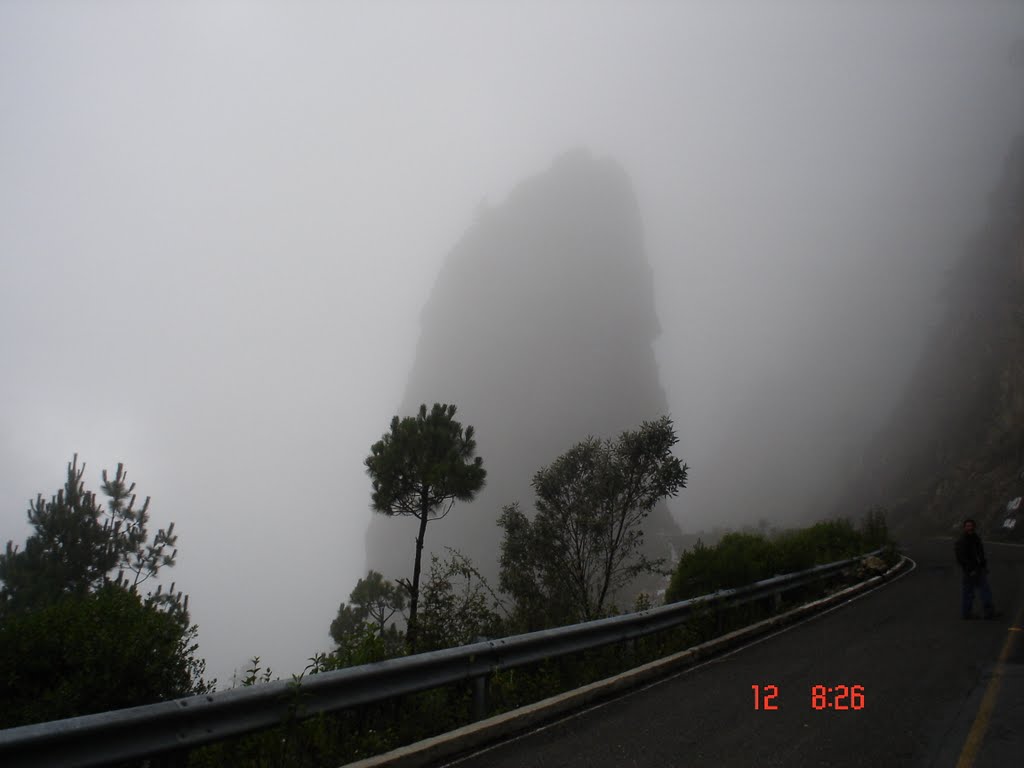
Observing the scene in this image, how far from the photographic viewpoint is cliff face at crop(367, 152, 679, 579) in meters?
134

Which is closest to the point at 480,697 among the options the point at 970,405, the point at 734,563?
the point at 734,563

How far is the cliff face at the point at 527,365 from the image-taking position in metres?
134

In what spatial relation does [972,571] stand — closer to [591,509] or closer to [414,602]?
[591,509]

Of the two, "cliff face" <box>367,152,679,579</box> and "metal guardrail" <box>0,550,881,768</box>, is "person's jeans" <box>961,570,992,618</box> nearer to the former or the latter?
"metal guardrail" <box>0,550,881,768</box>

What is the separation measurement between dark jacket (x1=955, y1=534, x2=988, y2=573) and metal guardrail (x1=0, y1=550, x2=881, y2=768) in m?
7.91

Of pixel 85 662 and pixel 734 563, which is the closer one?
pixel 85 662

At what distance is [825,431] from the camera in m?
146

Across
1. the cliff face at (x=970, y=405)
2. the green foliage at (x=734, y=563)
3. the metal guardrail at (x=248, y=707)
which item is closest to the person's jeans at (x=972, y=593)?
the green foliage at (x=734, y=563)

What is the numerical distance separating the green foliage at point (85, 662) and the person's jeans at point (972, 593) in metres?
11.8

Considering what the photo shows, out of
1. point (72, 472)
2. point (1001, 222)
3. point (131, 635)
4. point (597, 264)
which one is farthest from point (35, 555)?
point (597, 264)

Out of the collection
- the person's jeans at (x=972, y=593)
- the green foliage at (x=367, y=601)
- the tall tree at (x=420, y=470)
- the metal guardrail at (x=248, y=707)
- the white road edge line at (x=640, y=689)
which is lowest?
the green foliage at (x=367, y=601)

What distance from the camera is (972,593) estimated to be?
10484 mm

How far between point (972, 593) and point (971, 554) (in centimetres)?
66

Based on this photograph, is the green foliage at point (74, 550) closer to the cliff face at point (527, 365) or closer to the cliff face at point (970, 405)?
Answer: the cliff face at point (970, 405)
